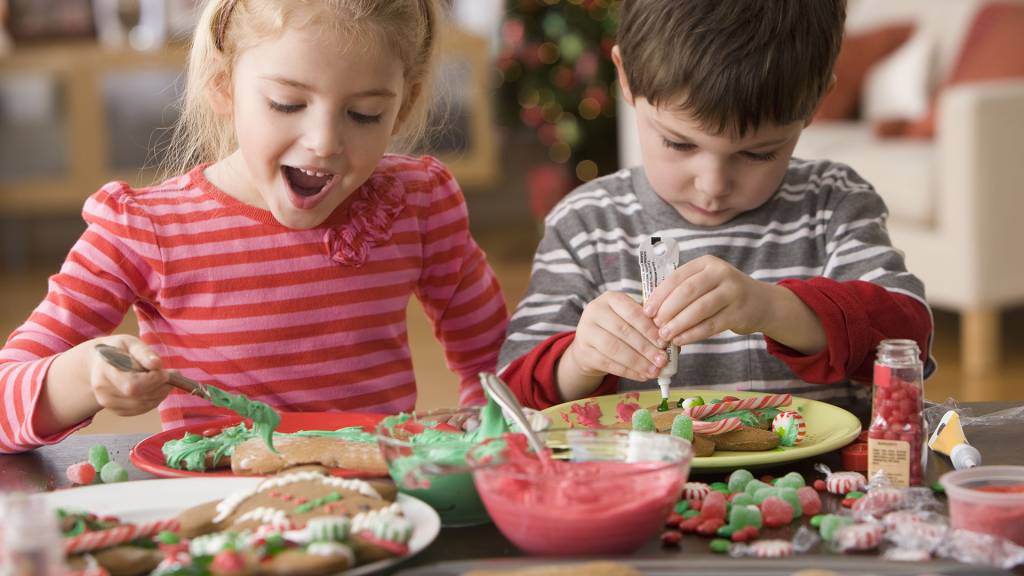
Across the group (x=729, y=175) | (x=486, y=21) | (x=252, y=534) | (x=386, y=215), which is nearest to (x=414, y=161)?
(x=386, y=215)

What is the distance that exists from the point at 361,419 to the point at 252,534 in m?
0.37

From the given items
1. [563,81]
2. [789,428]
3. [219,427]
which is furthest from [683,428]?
[563,81]

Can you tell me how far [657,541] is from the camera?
33.9 inches

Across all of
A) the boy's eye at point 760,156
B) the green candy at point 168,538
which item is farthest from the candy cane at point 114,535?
the boy's eye at point 760,156

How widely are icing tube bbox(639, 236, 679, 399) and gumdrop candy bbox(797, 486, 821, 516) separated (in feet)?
0.84

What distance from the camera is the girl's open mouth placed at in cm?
129

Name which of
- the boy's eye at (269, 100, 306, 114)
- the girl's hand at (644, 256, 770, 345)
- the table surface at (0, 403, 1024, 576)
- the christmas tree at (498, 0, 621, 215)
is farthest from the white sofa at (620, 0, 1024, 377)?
the boy's eye at (269, 100, 306, 114)

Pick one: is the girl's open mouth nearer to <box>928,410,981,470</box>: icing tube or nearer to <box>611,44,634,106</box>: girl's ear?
<box>611,44,634,106</box>: girl's ear

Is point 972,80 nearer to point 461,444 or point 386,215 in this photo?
point 386,215

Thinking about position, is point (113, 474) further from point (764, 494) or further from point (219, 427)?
point (764, 494)

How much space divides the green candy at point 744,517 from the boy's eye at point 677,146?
0.53 m

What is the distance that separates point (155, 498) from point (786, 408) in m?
0.55

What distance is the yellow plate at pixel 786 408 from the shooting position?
3.29 feet

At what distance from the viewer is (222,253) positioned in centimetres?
136
